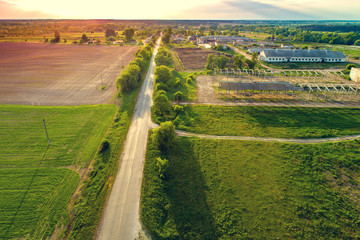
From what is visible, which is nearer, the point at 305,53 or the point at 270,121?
the point at 270,121

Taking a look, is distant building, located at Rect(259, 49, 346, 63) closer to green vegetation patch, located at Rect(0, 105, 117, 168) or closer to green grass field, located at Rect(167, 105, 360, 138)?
green grass field, located at Rect(167, 105, 360, 138)

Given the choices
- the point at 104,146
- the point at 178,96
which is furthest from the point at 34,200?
the point at 178,96

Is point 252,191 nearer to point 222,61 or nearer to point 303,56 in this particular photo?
point 222,61

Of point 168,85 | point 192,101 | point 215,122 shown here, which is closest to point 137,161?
point 215,122

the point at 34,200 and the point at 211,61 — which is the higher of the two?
the point at 211,61

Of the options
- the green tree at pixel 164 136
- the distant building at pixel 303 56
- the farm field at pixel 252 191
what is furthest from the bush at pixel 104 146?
the distant building at pixel 303 56

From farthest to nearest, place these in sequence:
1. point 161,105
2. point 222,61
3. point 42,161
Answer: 1. point 222,61
2. point 161,105
3. point 42,161

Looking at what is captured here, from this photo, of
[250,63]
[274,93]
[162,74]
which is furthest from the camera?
[250,63]
